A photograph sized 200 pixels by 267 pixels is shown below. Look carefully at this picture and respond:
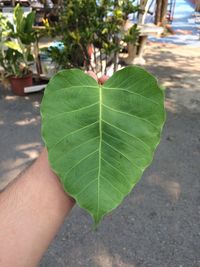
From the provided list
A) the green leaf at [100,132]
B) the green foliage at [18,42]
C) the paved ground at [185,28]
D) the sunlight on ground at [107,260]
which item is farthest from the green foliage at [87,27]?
the paved ground at [185,28]

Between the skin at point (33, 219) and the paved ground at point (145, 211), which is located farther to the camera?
the paved ground at point (145, 211)

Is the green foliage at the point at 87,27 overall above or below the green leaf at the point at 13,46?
above

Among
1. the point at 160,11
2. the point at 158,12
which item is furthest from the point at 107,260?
the point at 160,11

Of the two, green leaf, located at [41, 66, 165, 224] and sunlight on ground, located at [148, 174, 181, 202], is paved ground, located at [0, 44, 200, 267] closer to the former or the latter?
sunlight on ground, located at [148, 174, 181, 202]

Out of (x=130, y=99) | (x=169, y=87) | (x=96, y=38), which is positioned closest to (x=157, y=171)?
(x=96, y=38)

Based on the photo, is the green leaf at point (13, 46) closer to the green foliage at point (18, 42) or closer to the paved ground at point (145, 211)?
the green foliage at point (18, 42)

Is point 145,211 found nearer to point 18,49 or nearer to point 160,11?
point 18,49

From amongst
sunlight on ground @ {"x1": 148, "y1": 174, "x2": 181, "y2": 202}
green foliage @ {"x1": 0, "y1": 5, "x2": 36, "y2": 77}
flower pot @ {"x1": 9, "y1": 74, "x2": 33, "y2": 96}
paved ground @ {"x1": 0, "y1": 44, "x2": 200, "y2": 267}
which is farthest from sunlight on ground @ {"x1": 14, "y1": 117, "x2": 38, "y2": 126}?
sunlight on ground @ {"x1": 148, "y1": 174, "x2": 181, "y2": 202}
